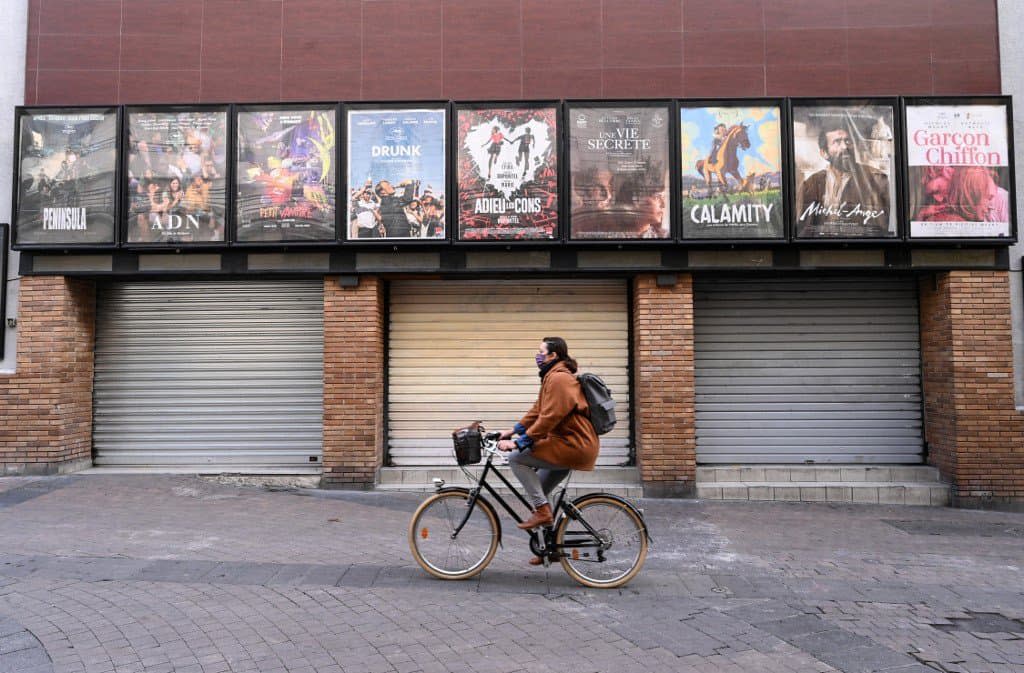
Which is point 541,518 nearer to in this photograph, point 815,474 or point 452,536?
point 452,536

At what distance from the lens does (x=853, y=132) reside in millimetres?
9305

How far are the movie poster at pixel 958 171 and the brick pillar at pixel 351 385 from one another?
7.68 m

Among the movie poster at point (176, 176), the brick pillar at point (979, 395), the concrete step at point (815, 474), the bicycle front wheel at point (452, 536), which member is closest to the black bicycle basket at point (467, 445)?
the bicycle front wheel at point (452, 536)

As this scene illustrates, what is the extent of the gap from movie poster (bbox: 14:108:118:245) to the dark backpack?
303 inches

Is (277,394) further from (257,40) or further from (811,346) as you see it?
(811,346)

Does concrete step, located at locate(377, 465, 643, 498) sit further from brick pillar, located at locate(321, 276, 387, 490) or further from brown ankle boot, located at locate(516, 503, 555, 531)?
brown ankle boot, located at locate(516, 503, 555, 531)

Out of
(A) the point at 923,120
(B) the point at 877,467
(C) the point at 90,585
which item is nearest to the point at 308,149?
(C) the point at 90,585

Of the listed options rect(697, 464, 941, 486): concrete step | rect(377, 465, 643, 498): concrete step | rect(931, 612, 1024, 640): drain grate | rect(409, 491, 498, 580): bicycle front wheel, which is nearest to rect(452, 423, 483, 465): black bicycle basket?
rect(409, 491, 498, 580): bicycle front wheel

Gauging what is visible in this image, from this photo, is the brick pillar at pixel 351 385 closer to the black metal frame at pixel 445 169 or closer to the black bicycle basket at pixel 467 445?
the black metal frame at pixel 445 169

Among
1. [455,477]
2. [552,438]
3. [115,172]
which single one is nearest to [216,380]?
[115,172]

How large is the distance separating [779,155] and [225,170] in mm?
7790

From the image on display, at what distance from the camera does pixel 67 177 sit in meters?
9.56

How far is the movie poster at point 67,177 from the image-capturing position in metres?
9.50

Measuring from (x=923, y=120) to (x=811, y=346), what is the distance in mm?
3463
